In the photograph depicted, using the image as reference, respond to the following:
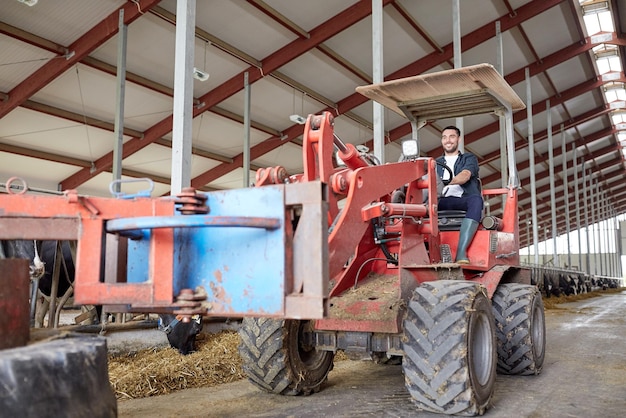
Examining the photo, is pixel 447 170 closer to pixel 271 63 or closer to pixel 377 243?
pixel 377 243

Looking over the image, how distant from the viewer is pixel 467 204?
5559 mm

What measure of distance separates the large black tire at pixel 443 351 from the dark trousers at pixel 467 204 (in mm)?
1454

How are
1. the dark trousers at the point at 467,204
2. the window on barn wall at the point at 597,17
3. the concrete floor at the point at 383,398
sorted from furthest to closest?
1. the window on barn wall at the point at 597,17
2. the dark trousers at the point at 467,204
3. the concrete floor at the point at 383,398

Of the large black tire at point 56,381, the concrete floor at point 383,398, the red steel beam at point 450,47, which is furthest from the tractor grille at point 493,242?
the red steel beam at point 450,47

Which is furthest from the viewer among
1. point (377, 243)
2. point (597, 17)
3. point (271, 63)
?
point (597, 17)

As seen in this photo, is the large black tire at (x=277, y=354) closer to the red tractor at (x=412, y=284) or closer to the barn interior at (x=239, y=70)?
the red tractor at (x=412, y=284)

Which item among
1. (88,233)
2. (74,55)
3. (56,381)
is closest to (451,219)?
(88,233)

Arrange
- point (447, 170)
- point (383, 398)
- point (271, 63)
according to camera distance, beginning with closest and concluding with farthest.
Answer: point (383, 398) < point (447, 170) < point (271, 63)

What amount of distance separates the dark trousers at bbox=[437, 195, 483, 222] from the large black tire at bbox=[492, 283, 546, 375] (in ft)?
2.91

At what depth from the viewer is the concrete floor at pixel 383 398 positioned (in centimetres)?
431

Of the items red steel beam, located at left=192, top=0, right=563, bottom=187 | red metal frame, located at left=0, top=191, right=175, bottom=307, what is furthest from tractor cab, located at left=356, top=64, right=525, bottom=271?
red steel beam, located at left=192, top=0, right=563, bottom=187

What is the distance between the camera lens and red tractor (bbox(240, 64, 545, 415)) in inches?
150

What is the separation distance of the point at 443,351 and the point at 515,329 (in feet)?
6.59

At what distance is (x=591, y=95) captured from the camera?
1101 inches
